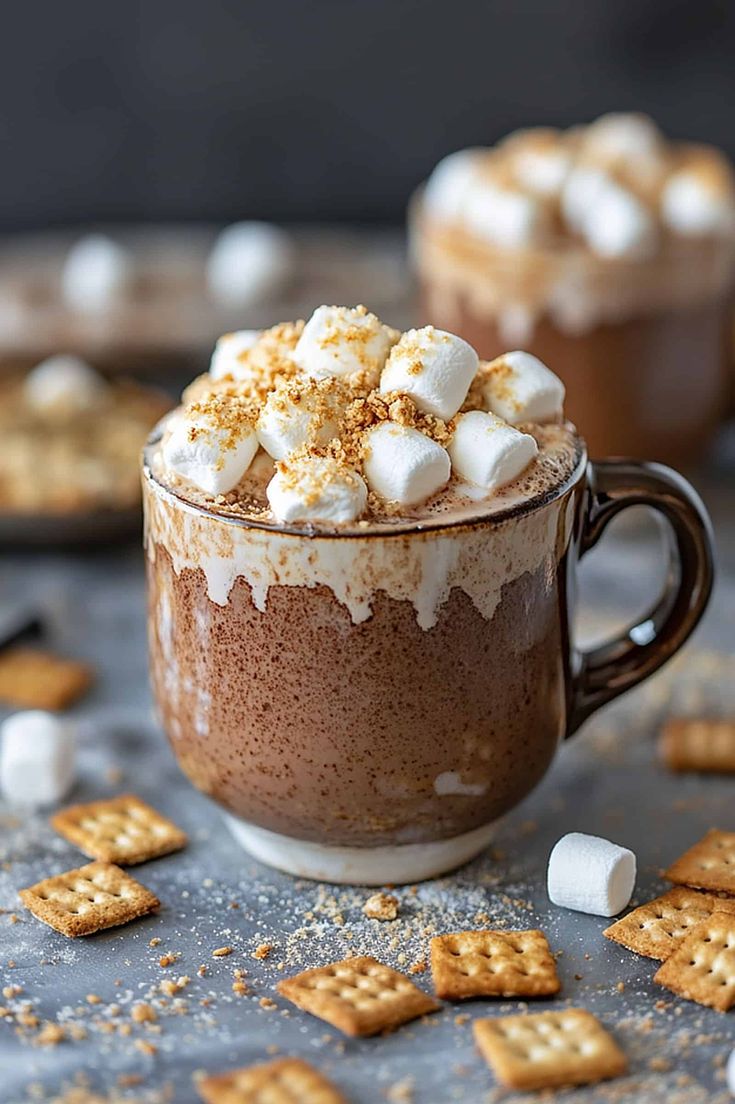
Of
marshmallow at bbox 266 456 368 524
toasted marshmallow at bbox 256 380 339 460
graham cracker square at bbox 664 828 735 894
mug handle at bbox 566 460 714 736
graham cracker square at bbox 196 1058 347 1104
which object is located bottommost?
graham cracker square at bbox 664 828 735 894

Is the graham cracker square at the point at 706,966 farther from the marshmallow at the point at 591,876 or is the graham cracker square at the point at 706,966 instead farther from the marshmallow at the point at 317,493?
the marshmallow at the point at 317,493

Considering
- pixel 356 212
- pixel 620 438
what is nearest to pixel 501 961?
pixel 620 438

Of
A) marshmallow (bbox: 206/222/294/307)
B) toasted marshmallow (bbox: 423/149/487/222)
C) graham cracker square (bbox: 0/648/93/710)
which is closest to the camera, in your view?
graham cracker square (bbox: 0/648/93/710)

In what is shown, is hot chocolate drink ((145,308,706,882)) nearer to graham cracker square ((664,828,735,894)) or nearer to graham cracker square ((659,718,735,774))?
graham cracker square ((664,828,735,894))

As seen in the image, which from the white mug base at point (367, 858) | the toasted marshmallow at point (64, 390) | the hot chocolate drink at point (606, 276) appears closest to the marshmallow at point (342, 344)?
the white mug base at point (367, 858)

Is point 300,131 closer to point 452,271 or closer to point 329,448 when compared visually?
point 452,271

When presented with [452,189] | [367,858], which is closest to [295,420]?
[367,858]

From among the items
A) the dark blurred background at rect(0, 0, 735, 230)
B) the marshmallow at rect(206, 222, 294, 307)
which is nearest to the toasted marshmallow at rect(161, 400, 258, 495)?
the marshmallow at rect(206, 222, 294, 307)
